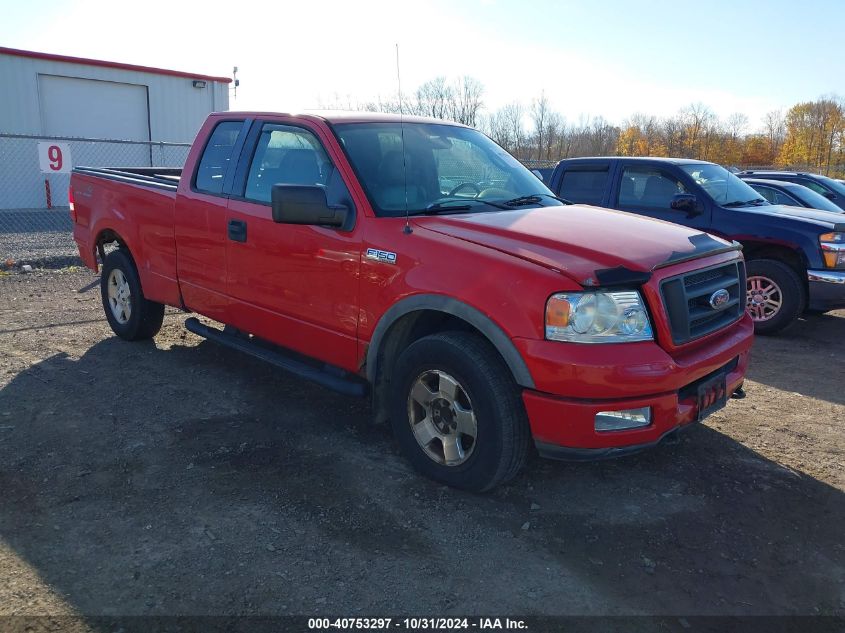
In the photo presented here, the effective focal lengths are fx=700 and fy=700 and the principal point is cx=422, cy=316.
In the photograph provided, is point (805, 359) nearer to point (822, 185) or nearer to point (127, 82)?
point (822, 185)

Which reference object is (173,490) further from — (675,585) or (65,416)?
(675,585)

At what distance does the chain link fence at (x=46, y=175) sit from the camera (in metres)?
12.8

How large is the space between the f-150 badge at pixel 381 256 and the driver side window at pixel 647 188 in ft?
16.8

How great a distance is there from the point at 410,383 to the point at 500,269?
864 mm

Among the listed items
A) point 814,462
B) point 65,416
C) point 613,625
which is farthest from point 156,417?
point 814,462

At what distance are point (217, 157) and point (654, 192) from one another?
5.17 metres

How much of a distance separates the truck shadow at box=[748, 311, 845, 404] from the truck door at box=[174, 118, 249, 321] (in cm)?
448

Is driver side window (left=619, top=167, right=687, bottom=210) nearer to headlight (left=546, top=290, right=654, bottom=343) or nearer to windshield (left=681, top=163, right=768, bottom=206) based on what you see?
windshield (left=681, top=163, right=768, bottom=206)

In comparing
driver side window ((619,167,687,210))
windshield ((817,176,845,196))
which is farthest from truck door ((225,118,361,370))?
windshield ((817,176,845,196))

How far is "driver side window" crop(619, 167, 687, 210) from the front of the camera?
8039mm

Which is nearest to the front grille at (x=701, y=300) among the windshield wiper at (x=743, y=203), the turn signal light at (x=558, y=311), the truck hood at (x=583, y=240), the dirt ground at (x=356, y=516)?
the truck hood at (x=583, y=240)

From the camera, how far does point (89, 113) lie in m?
18.9

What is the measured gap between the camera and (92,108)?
62.0ft

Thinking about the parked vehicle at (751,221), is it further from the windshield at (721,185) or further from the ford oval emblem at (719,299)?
the ford oval emblem at (719,299)
